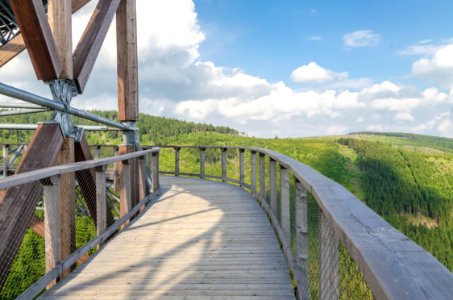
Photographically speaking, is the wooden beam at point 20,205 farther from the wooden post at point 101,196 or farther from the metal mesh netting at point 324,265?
the metal mesh netting at point 324,265

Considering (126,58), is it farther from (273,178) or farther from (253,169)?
(273,178)

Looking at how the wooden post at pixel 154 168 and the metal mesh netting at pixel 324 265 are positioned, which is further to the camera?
the wooden post at pixel 154 168

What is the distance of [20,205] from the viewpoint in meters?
3.08

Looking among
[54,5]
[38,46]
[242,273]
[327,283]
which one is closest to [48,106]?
[38,46]

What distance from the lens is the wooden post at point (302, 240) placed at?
2.43m

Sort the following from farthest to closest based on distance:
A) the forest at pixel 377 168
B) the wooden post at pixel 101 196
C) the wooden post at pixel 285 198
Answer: the forest at pixel 377 168, the wooden post at pixel 101 196, the wooden post at pixel 285 198

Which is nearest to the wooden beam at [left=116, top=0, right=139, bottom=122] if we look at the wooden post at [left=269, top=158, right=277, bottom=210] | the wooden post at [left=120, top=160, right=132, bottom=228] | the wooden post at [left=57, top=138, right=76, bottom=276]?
the wooden post at [left=120, top=160, right=132, bottom=228]

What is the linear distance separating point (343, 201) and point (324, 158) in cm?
10864

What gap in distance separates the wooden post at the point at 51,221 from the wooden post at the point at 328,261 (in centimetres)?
218

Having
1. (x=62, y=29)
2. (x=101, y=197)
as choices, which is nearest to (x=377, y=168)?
(x=101, y=197)

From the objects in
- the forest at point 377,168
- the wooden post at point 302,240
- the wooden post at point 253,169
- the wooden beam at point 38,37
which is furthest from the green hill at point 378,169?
the wooden post at point 302,240

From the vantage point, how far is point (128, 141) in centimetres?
709

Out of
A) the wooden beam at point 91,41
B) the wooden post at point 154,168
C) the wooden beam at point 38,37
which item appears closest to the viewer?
the wooden beam at point 38,37

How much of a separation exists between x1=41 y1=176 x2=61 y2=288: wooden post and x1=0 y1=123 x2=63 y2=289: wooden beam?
35cm
